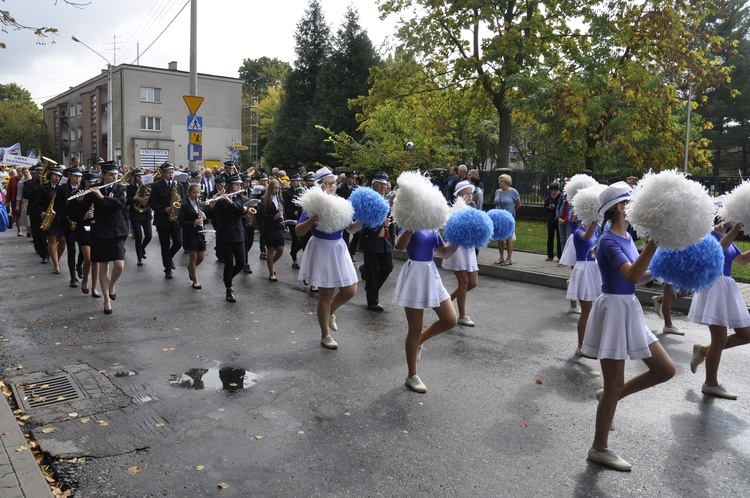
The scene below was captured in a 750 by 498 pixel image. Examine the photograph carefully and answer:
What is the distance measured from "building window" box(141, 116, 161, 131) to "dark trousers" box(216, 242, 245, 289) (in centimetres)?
5126

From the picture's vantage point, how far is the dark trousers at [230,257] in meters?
10.4

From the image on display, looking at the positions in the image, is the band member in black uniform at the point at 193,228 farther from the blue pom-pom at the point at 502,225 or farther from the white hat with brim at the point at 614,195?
the white hat with brim at the point at 614,195

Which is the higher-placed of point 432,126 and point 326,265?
point 432,126

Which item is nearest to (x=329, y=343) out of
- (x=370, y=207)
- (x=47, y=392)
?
(x=370, y=207)

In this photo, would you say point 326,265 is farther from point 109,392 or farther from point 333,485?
point 333,485

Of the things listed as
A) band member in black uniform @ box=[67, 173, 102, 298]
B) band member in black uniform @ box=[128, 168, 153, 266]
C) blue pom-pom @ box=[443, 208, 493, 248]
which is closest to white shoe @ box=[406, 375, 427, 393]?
blue pom-pom @ box=[443, 208, 493, 248]

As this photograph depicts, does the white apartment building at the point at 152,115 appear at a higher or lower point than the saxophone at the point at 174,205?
higher

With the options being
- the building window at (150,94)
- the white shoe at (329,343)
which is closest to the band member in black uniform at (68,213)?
the white shoe at (329,343)

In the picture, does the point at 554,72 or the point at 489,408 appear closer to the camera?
the point at 489,408

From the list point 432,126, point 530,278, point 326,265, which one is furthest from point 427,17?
point 326,265

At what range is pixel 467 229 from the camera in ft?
19.8

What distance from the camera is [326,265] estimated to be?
23.9 ft

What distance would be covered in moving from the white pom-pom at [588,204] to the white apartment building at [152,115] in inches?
1975

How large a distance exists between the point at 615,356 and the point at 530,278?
8546mm
